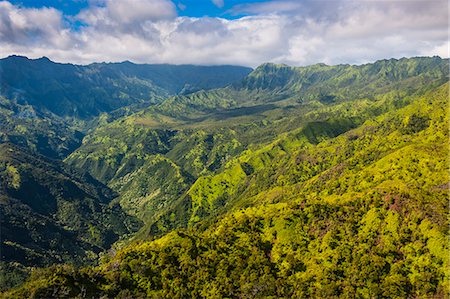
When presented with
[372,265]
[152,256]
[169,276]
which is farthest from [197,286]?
[372,265]

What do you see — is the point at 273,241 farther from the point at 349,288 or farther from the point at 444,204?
the point at 444,204

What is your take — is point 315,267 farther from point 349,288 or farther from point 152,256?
point 152,256

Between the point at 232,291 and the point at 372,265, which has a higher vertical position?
the point at 372,265

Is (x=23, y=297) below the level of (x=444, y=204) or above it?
below

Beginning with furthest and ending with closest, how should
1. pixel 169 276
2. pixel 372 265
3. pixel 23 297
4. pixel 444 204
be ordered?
pixel 444 204
pixel 169 276
pixel 372 265
pixel 23 297

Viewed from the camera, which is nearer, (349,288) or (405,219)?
(349,288)

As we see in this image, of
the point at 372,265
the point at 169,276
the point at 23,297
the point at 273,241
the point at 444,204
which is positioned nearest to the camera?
the point at 23,297

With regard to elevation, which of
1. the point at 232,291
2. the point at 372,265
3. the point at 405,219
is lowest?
the point at 232,291

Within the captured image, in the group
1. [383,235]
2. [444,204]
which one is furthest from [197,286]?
[444,204]

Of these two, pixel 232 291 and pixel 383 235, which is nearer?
pixel 232 291
